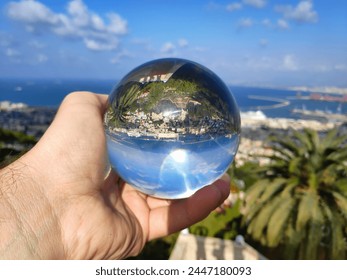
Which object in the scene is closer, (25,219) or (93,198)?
(25,219)

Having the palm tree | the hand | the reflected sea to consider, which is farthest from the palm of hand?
the palm tree

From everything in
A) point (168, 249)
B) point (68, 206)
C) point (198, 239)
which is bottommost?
point (168, 249)

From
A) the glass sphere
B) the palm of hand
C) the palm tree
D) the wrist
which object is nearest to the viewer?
the wrist

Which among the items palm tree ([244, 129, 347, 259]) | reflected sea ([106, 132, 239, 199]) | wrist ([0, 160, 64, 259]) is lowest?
palm tree ([244, 129, 347, 259])

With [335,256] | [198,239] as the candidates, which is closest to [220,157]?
[335,256]

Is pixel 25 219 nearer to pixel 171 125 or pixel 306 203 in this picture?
pixel 171 125

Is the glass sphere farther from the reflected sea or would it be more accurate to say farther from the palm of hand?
the palm of hand

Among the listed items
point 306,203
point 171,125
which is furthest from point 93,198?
point 306,203
